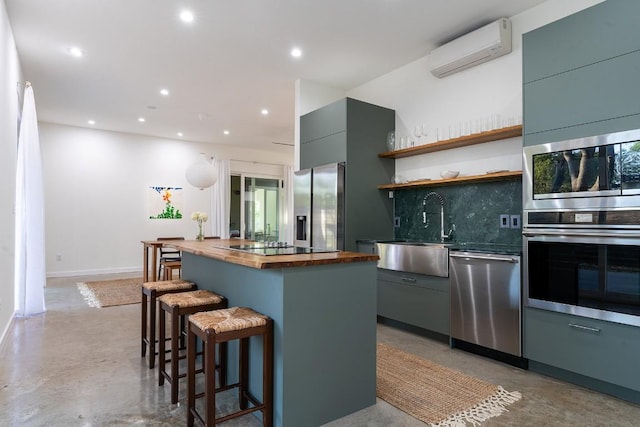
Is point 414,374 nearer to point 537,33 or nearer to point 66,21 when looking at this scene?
point 537,33

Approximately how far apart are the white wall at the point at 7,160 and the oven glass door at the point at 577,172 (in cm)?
435

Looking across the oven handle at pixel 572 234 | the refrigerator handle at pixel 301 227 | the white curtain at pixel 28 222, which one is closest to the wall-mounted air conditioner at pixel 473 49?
the oven handle at pixel 572 234

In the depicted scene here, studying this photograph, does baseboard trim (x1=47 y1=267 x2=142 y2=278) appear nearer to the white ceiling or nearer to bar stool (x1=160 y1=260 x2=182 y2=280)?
bar stool (x1=160 y1=260 x2=182 y2=280)

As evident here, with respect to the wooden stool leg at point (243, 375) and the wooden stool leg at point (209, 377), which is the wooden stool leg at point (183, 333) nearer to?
the wooden stool leg at point (243, 375)

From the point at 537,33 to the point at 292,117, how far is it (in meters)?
4.48

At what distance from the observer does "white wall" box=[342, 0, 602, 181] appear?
3289 mm

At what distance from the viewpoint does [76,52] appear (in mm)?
4082

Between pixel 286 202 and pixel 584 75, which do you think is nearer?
pixel 584 75

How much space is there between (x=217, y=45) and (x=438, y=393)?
12.5 feet

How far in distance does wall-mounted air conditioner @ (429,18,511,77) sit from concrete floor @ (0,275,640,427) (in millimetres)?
2714

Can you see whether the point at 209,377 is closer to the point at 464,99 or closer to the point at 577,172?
the point at 577,172

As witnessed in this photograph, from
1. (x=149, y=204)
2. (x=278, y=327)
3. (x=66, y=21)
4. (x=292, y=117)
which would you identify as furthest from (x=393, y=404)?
(x=149, y=204)

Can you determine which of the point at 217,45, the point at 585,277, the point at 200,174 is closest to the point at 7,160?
the point at 200,174

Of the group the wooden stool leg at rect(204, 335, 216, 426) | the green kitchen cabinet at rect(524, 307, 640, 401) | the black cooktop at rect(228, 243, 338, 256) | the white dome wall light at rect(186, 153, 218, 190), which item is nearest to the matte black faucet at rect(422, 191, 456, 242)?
the green kitchen cabinet at rect(524, 307, 640, 401)
